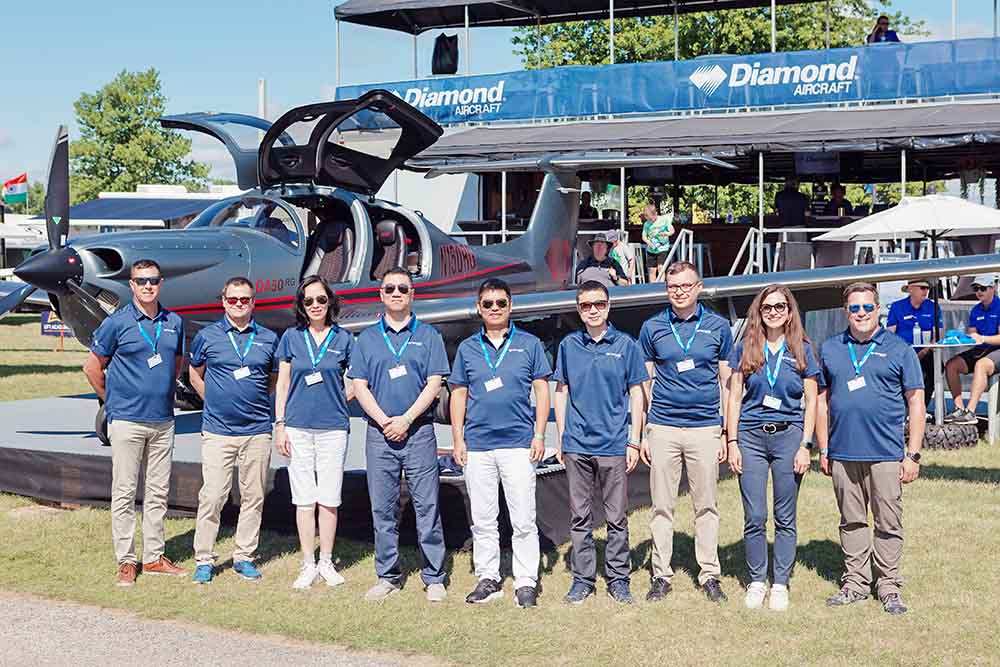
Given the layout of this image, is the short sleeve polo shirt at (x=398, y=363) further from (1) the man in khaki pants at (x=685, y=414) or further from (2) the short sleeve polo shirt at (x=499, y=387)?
(1) the man in khaki pants at (x=685, y=414)

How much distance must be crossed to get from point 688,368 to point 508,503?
1.24 metres

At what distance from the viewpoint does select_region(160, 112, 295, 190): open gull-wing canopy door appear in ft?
33.6

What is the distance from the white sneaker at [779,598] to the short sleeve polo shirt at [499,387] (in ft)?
5.08

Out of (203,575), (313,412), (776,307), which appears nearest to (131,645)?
(203,575)

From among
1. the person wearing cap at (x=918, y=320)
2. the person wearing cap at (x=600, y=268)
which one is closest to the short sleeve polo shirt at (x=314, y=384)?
the person wearing cap at (x=918, y=320)

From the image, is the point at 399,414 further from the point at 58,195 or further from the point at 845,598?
the point at 58,195

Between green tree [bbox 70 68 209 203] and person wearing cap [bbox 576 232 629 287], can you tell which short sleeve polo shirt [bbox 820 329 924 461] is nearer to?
person wearing cap [bbox 576 232 629 287]

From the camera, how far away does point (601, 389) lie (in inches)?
247

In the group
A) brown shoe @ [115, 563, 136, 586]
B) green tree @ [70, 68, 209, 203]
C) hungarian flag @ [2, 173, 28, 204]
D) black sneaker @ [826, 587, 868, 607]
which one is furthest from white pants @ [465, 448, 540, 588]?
green tree @ [70, 68, 209, 203]

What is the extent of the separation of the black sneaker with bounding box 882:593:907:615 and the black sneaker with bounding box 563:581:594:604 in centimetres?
157

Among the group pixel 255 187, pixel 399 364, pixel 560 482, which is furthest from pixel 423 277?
pixel 399 364

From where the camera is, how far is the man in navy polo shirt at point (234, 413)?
6.77 metres

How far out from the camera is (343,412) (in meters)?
6.70

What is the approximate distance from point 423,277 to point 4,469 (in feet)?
12.9
